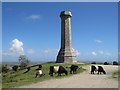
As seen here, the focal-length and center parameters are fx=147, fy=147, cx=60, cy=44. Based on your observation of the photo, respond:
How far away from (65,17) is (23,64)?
70.1 feet

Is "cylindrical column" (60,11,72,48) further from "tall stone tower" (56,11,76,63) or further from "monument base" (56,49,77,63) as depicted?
"monument base" (56,49,77,63)

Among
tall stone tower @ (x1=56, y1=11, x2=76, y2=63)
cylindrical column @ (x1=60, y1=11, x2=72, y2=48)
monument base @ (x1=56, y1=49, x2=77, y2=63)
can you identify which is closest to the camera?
monument base @ (x1=56, y1=49, x2=77, y2=63)

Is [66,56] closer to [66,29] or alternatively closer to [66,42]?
[66,42]

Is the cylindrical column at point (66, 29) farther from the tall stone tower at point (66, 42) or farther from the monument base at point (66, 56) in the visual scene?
the monument base at point (66, 56)

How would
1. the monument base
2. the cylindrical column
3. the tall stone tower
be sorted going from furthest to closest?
1. the cylindrical column
2. the tall stone tower
3. the monument base

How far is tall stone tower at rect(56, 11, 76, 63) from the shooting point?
148ft

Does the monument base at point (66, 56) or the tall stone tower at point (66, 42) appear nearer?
the monument base at point (66, 56)

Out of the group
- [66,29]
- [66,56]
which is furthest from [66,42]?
[66,56]

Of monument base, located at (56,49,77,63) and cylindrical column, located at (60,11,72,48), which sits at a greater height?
cylindrical column, located at (60,11,72,48)

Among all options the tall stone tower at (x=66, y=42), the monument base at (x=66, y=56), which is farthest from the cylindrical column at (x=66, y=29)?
the monument base at (x=66, y=56)

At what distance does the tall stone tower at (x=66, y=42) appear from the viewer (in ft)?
148

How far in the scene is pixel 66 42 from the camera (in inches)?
1838

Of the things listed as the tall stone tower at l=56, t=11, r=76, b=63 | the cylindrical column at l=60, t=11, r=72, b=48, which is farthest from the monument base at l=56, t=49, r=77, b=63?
the cylindrical column at l=60, t=11, r=72, b=48

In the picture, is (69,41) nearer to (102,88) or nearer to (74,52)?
(74,52)
